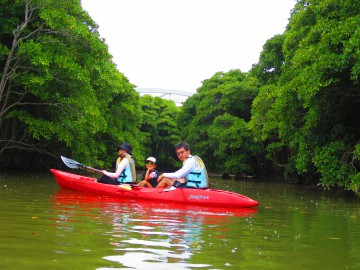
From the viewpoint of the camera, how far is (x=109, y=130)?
28359mm

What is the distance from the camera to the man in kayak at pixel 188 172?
8844mm

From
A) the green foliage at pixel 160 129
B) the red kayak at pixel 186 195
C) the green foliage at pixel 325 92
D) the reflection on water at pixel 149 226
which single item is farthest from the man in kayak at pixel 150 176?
the green foliage at pixel 160 129

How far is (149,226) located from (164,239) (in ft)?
3.28

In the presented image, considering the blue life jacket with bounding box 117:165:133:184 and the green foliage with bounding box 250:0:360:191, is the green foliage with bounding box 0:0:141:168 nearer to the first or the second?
the blue life jacket with bounding box 117:165:133:184

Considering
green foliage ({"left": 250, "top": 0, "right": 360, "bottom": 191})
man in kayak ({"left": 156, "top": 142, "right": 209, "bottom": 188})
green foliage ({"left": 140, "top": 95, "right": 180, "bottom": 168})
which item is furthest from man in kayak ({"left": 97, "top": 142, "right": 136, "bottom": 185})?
green foliage ({"left": 140, "top": 95, "right": 180, "bottom": 168})

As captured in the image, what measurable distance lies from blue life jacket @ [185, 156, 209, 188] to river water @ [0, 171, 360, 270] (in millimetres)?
1362

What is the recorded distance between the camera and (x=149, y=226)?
565 centimetres

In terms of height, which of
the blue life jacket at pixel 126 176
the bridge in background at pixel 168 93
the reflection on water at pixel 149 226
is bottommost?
the reflection on water at pixel 149 226

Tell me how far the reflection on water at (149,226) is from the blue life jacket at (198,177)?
73cm

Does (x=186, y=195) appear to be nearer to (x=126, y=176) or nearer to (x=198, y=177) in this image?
(x=198, y=177)

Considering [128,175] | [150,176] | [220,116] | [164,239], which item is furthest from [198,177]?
[220,116]

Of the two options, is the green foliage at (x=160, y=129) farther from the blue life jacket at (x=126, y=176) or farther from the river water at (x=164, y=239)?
Result: the river water at (x=164, y=239)

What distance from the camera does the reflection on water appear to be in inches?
146

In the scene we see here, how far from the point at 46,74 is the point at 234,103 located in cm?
2029
